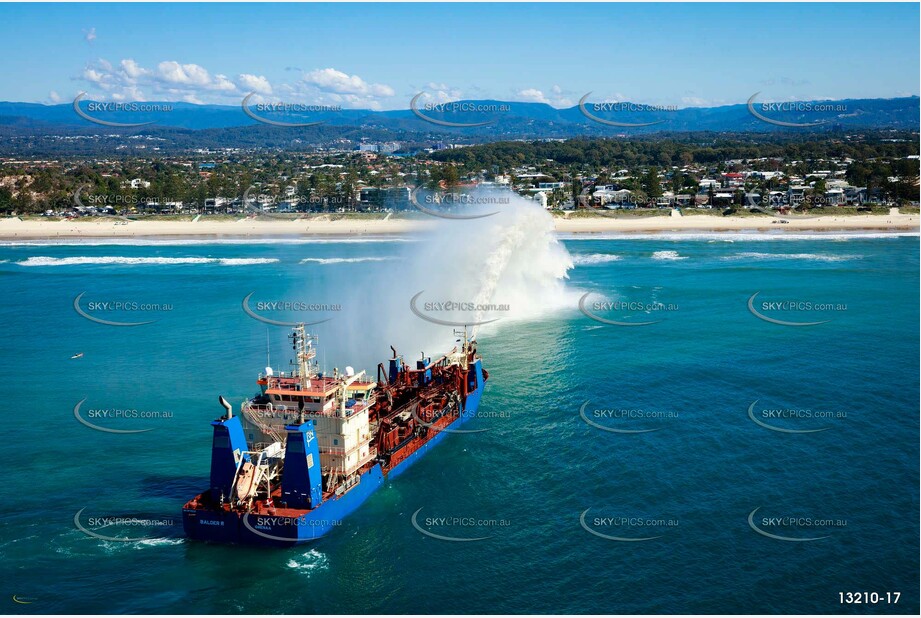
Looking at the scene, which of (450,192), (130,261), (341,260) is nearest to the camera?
(341,260)

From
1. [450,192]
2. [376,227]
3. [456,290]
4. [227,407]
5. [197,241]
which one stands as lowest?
[197,241]

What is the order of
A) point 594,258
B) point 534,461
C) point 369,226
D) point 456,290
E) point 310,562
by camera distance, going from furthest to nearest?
point 369,226, point 594,258, point 456,290, point 534,461, point 310,562

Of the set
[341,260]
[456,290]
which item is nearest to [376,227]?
[341,260]

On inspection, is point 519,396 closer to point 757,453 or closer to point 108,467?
point 757,453

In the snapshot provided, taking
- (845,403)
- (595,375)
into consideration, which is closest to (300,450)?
(595,375)

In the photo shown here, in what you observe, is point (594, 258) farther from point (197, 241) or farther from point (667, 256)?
point (197, 241)

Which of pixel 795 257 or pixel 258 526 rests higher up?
pixel 795 257

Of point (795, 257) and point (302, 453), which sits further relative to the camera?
point (795, 257)
